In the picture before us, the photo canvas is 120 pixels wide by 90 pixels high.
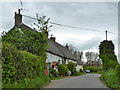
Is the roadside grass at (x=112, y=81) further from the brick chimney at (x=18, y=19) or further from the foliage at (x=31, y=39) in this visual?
the brick chimney at (x=18, y=19)

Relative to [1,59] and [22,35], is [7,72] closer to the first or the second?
[1,59]

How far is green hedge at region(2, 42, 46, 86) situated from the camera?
26.7 ft

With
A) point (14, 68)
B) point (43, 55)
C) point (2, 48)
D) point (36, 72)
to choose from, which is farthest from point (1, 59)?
point (43, 55)

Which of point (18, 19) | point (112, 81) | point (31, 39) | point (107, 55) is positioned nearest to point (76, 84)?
point (112, 81)

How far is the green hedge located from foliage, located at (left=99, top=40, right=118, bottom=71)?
1116 centimetres

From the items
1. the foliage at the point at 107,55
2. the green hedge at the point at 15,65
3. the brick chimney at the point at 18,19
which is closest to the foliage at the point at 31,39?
the green hedge at the point at 15,65

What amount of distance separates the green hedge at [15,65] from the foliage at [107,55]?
1116 cm

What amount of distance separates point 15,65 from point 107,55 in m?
14.6

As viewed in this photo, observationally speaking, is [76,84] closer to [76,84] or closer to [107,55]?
[76,84]

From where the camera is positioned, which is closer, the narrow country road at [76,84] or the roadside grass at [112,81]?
the roadside grass at [112,81]

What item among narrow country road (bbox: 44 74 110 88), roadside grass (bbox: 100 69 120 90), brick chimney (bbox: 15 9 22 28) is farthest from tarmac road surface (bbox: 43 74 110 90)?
brick chimney (bbox: 15 9 22 28)

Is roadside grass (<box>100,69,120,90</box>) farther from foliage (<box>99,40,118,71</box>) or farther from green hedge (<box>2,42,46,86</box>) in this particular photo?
foliage (<box>99,40,118,71</box>)

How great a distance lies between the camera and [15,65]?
9.01m

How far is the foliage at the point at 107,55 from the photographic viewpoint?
66.9 ft
